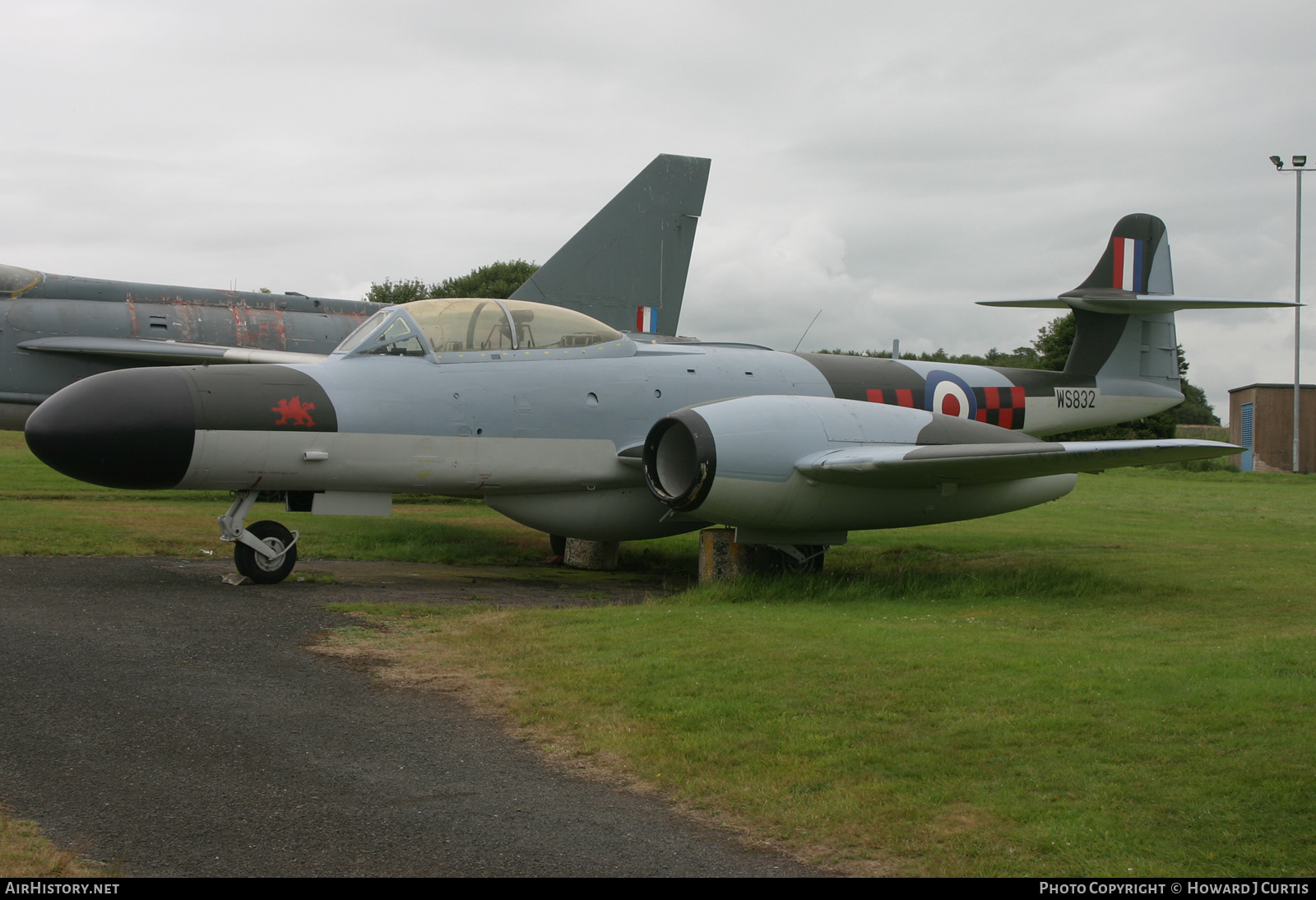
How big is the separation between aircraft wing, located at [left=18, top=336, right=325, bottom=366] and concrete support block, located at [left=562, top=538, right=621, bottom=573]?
5.15 m

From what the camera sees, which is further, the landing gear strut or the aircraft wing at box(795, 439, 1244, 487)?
the landing gear strut

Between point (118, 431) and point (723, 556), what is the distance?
17.4ft

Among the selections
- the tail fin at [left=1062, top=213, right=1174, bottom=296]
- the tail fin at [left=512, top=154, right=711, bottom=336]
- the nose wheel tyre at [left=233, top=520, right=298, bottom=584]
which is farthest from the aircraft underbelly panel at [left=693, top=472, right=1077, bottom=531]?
the tail fin at [left=512, top=154, right=711, bottom=336]

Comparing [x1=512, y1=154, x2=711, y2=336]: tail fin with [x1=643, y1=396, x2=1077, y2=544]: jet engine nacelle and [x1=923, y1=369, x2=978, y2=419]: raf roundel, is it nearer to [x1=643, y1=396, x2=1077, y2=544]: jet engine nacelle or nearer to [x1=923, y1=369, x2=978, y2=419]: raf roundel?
[x1=923, y1=369, x2=978, y2=419]: raf roundel

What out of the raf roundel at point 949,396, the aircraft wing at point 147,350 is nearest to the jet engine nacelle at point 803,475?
the raf roundel at point 949,396

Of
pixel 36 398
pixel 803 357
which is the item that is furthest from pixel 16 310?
pixel 803 357

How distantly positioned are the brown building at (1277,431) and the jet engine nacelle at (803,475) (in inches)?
1214

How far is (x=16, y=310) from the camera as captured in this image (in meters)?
15.5

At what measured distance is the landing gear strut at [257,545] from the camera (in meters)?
9.27

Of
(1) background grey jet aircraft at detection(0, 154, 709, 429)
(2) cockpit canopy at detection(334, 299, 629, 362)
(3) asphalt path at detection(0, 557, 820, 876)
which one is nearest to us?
(3) asphalt path at detection(0, 557, 820, 876)

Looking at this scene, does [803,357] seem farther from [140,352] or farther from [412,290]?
[412,290]

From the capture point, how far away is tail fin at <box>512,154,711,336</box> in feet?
55.4

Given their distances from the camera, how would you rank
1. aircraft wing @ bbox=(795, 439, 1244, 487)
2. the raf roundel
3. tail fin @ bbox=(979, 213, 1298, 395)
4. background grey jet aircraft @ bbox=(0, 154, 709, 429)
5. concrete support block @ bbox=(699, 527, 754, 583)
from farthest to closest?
1. background grey jet aircraft @ bbox=(0, 154, 709, 429)
2. tail fin @ bbox=(979, 213, 1298, 395)
3. the raf roundel
4. concrete support block @ bbox=(699, 527, 754, 583)
5. aircraft wing @ bbox=(795, 439, 1244, 487)

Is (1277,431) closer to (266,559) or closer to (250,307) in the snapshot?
(250,307)
